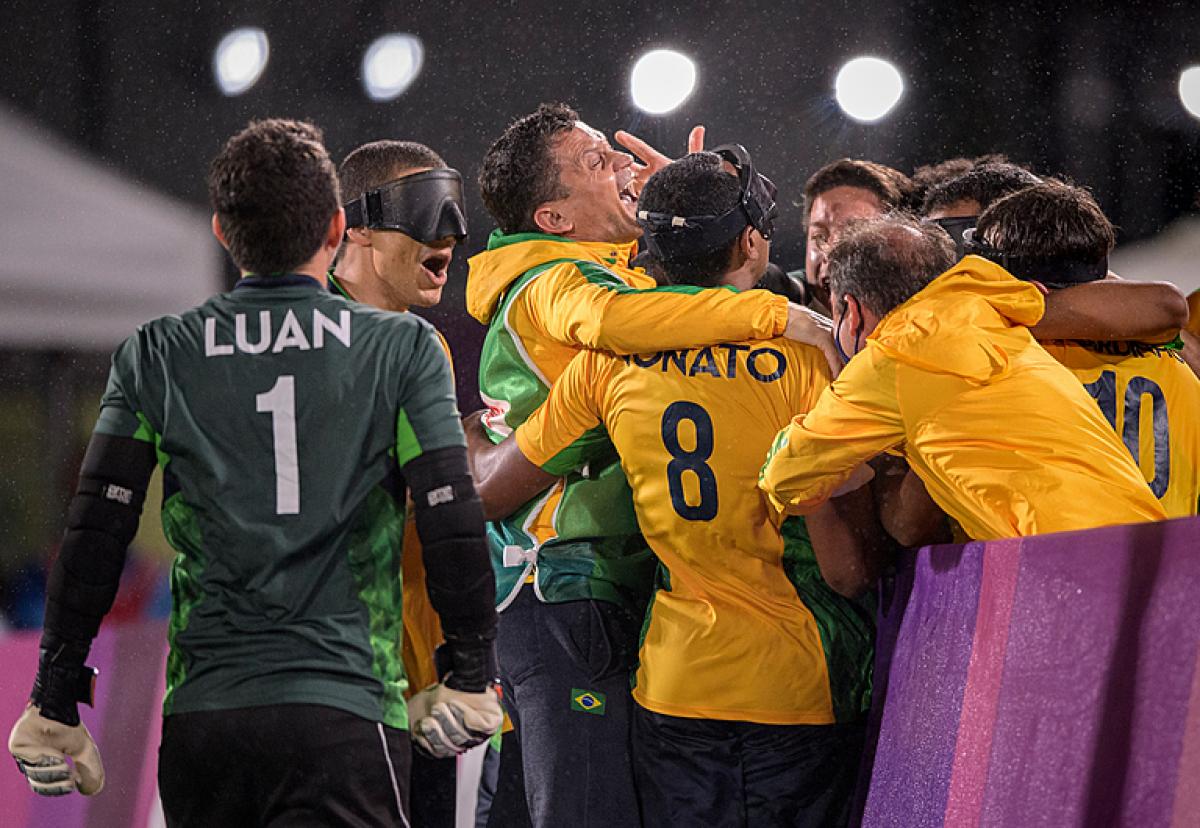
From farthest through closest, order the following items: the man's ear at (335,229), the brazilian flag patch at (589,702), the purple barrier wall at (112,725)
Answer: the purple barrier wall at (112,725) → the brazilian flag patch at (589,702) → the man's ear at (335,229)

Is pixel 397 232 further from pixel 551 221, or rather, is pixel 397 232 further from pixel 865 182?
pixel 865 182

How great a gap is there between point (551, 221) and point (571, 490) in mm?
742

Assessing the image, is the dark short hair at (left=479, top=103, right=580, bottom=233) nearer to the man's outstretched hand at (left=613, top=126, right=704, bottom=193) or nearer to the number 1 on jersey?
the man's outstretched hand at (left=613, top=126, right=704, bottom=193)

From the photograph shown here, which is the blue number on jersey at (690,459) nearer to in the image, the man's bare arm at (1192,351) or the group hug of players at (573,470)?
the group hug of players at (573,470)

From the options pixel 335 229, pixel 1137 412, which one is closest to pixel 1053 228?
pixel 1137 412

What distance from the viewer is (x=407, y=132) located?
5559 millimetres

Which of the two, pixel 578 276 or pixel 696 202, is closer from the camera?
pixel 696 202

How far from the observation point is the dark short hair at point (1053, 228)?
275 cm

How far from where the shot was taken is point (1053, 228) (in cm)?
275

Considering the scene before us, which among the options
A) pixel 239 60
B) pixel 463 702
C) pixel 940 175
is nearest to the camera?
pixel 463 702

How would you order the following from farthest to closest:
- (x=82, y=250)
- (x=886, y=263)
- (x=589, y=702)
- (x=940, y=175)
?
(x=82, y=250), (x=940, y=175), (x=589, y=702), (x=886, y=263)

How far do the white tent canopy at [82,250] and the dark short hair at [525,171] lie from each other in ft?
7.92

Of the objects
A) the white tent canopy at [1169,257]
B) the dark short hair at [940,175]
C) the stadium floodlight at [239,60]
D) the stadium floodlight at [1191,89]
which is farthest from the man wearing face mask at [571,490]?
the stadium floodlight at [1191,89]

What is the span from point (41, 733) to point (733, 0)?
4.81 m
